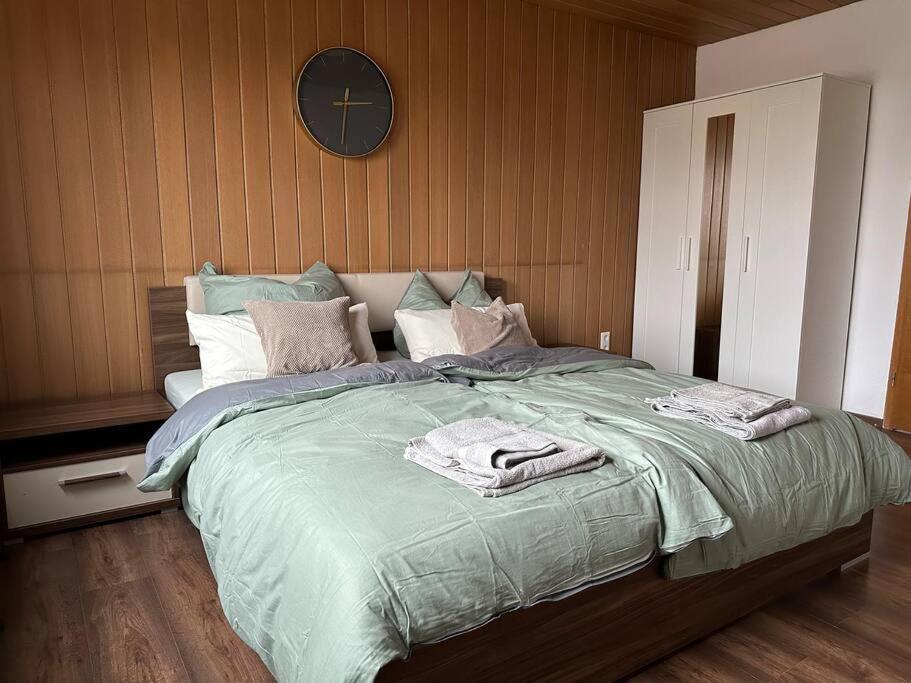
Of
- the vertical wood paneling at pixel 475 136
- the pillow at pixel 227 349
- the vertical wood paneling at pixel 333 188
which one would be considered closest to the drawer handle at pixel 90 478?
the pillow at pixel 227 349

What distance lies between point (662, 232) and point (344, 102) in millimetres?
2256

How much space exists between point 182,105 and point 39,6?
2.01ft

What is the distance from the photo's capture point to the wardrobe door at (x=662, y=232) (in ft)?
14.2

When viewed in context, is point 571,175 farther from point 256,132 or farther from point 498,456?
point 498,456

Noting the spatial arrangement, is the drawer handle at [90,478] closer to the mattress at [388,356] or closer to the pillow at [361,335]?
the pillow at [361,335]

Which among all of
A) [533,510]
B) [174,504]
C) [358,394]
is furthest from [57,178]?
[533,510]

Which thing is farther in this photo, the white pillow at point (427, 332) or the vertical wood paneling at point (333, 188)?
the vertical wood paneling at point (333, 188)

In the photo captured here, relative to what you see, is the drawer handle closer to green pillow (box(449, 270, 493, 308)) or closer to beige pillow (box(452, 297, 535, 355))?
beige pillow (box(452, 297, 535, 355))

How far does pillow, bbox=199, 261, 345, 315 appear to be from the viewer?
296 cm

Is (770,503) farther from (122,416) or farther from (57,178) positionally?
(57,178)

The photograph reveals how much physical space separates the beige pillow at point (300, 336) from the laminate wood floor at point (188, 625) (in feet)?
2.50

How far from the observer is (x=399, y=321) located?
3.37 metres

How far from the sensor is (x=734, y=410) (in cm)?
209

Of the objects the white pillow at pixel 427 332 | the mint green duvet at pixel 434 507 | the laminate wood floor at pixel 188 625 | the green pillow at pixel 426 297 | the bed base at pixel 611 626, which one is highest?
the green pillow at pixel 426 297
